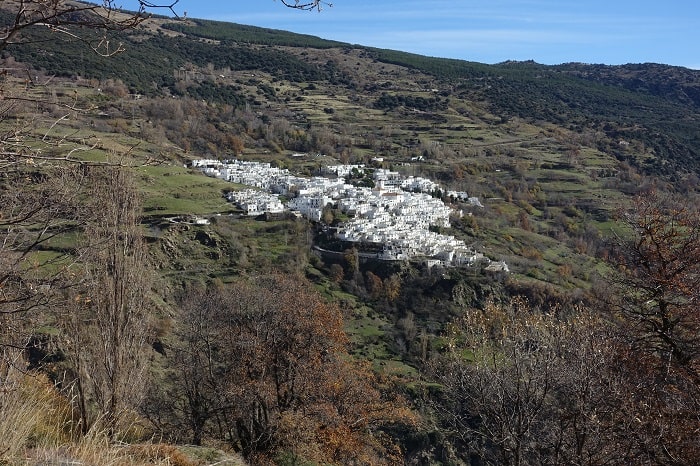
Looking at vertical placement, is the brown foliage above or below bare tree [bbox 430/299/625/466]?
below

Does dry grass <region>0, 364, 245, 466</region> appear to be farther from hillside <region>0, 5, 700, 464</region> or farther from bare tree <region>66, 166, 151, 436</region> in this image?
bare tree <region>66, 166, 151, 436</region>

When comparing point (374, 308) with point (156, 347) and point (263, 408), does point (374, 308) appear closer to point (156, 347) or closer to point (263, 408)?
point (156, 347)

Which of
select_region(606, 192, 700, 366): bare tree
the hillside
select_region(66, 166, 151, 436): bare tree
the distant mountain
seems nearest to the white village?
the hillside

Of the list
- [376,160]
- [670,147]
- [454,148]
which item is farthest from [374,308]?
[670,147]

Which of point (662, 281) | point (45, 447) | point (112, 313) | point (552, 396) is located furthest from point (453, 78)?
point (45, 447)

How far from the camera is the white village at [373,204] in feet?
135

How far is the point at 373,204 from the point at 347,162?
21370 millimetres

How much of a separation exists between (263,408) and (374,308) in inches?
923

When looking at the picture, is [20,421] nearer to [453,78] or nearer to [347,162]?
[347,162]

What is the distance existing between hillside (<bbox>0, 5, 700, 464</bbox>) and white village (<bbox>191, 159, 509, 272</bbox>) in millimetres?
1449

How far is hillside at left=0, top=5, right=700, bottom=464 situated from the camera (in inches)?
375

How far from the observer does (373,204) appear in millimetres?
52312

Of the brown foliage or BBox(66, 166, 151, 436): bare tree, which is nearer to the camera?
BBox(66, 166, 151, 436): bare tree

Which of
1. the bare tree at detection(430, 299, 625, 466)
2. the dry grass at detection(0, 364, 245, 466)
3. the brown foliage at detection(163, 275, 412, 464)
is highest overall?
the dry grass at detection(0, 364, 245, 466)
